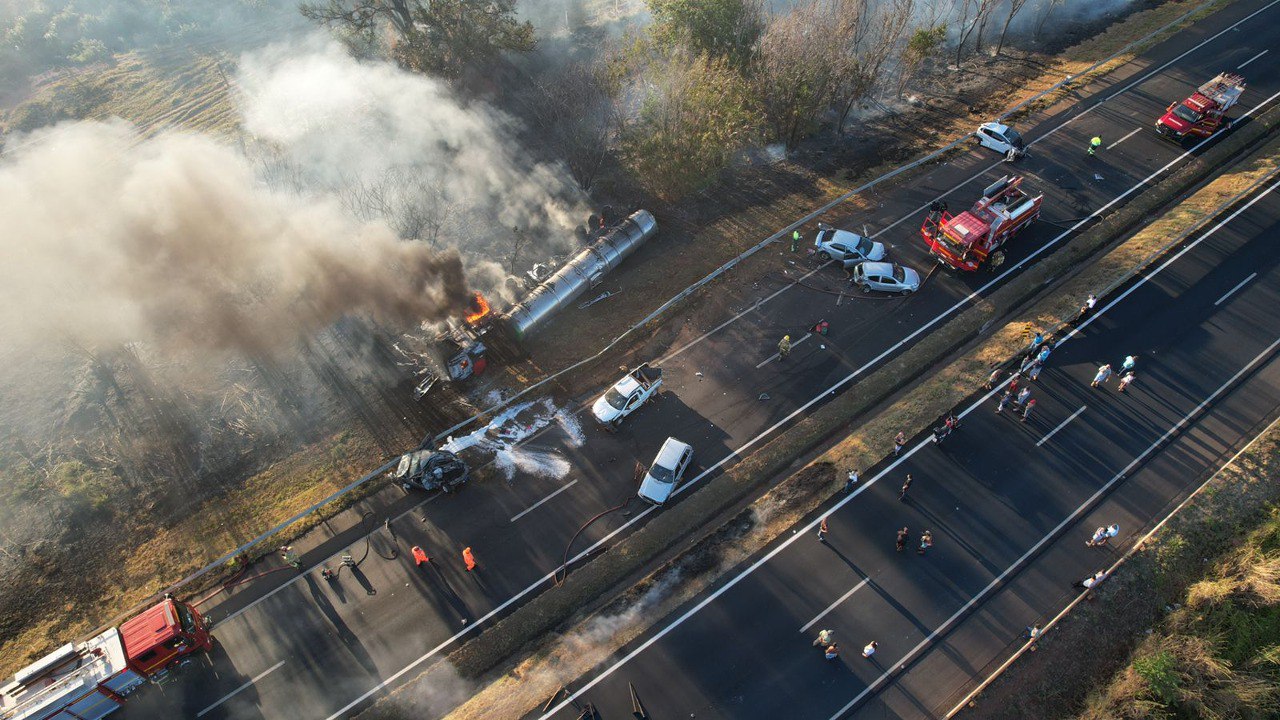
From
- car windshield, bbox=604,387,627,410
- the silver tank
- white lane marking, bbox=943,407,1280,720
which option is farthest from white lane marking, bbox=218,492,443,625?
white lane marking, bbox=943,407,1280,720

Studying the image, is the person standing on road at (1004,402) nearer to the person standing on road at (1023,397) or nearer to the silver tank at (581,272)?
the person standing on road at (1023,397)

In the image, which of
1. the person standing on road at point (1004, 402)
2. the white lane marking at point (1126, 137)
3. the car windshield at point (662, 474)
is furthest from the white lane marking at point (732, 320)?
the white lane marking at point (1126, 137)

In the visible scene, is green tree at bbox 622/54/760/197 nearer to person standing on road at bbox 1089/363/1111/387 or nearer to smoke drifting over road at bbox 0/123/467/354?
smoke drifting over road at bbox 0/123/467/354

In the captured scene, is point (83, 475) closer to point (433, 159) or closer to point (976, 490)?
point (433, 159)

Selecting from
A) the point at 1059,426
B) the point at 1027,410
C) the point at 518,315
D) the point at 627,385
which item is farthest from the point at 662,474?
the point at 1059,426

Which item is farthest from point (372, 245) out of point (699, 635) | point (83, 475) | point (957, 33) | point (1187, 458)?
point (957, 33)

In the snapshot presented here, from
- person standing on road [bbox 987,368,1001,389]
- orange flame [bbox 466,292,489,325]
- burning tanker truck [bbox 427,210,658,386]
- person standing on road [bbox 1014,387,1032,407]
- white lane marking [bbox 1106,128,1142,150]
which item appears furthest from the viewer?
white lane marking [bbox 1106,128,1142,150]
